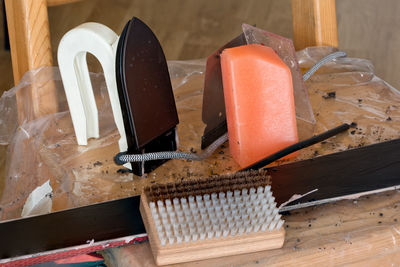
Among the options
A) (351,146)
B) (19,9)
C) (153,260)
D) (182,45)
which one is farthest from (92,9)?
(153,260)

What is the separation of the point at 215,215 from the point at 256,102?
161mm

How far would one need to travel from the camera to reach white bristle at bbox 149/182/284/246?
483mm

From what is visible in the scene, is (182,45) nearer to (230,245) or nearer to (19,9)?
(19,9)

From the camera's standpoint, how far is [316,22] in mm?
877

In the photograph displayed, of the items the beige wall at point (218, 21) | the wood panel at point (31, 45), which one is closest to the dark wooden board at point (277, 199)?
the wood panel at point (31, 45)

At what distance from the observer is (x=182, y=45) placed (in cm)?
161

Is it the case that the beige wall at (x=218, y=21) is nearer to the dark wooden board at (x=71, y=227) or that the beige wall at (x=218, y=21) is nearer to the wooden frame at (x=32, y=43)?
the wooden frame at (x=32, y=43)

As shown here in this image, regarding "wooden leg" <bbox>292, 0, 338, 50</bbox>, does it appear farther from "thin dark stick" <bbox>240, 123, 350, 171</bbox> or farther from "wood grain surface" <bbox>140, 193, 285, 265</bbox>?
"wood grain surface" <bbox>140, 193, 285, 265</bbox>

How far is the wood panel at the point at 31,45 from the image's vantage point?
76 centimetres

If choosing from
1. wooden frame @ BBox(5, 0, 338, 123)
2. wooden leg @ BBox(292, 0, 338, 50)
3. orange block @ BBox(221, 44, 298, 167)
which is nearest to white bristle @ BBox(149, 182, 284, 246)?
orange block @ BBox(221, 44, 298, 167)

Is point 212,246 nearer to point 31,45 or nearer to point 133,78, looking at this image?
point 133,78

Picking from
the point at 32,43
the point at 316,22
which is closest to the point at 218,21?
the point at 316,22

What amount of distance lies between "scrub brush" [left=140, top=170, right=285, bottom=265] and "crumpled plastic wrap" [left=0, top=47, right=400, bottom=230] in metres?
0.09

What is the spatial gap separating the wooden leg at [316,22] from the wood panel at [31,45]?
16.4 inches
